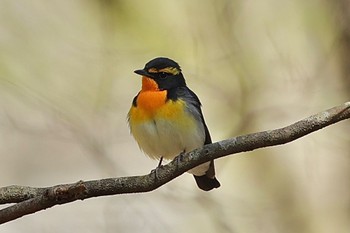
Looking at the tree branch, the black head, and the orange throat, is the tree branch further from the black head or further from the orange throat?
the black head

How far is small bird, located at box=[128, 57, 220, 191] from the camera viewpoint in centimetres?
288

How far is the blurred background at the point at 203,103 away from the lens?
15.2 ft

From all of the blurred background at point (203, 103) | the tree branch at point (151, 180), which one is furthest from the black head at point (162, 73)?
the blurred background at point (203, 103)

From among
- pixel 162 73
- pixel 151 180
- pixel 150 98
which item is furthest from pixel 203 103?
pixel 151 180

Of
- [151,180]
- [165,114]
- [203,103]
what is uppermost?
[203,103]

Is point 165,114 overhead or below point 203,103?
below

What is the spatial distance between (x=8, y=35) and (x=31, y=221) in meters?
1.26

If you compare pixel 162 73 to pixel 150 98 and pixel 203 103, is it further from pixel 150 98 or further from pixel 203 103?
pixel 203 103

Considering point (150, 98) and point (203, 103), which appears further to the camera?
point (203, 103)

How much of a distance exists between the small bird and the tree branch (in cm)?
70

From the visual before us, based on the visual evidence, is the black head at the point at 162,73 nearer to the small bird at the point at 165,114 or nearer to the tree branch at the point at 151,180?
the small bird at the point at 165,114

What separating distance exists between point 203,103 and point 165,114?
1912 mm

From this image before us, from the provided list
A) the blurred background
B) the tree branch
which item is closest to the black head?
the tree branch

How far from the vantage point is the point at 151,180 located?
7.06 ft
